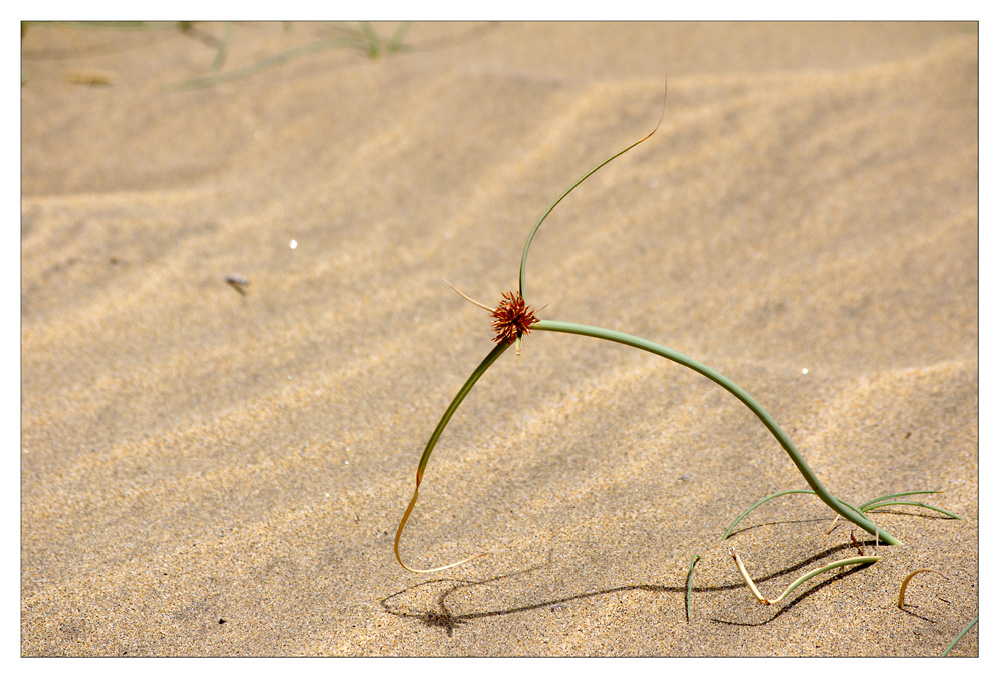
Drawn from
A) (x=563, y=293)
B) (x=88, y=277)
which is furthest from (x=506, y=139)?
(x=88, y=277)

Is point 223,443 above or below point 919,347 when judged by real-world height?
below

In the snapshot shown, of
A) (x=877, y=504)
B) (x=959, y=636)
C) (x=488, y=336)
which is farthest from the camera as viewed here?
(x=488, y=336)

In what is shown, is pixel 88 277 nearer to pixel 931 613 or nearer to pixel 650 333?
pixel 650 333

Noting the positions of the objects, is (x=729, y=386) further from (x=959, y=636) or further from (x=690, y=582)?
(x=959, y=636)

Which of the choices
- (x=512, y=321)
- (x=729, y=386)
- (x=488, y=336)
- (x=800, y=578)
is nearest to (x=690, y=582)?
(x=800, y=578)

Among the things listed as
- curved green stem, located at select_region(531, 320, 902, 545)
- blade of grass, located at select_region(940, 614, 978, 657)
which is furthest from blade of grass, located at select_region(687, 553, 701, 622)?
blade of grass, located at select_region(940, 614, 978, 657)

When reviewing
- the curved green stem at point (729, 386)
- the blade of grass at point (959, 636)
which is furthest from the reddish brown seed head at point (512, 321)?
the blade of grass at point (959, 636)
